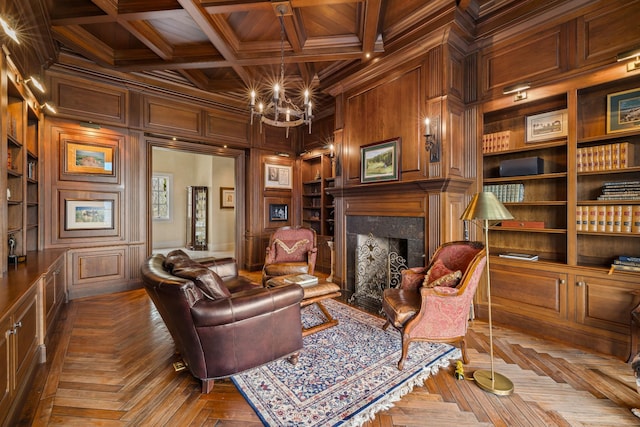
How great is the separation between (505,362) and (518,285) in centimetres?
104

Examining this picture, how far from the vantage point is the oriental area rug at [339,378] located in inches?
72.1

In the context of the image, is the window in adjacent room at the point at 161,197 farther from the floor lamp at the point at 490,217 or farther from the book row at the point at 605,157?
the book row at the point at 605,157

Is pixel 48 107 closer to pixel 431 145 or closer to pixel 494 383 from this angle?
pixel 431 145

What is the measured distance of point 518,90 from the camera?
3057 mm

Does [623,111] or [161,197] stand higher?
[623,111]

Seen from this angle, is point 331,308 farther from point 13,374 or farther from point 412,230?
point 13,374

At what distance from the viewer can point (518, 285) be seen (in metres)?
3.14

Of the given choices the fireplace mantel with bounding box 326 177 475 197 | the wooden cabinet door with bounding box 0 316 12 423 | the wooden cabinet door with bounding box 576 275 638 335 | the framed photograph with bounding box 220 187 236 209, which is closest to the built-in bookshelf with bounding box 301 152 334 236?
the fireplace mantel with bounding box 326 177 475 197

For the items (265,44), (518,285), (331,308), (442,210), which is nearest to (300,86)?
(265,44)

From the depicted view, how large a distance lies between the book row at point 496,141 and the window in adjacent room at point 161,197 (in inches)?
344

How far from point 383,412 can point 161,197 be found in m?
9.04

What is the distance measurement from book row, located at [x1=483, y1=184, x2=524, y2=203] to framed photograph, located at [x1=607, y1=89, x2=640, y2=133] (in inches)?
35.1

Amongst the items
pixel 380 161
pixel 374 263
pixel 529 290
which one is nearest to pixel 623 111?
pixel 529 290

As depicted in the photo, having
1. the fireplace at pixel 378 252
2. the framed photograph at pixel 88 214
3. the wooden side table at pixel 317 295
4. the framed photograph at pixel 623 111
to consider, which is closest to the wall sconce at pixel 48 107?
the framed photograph at pixel 88 214
